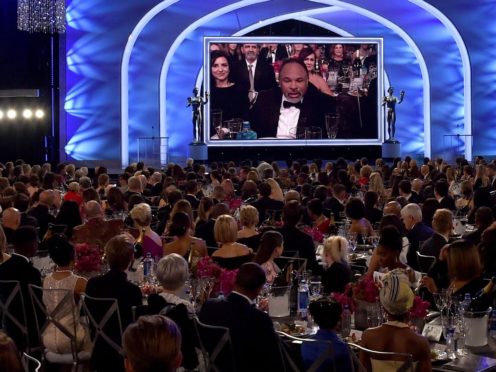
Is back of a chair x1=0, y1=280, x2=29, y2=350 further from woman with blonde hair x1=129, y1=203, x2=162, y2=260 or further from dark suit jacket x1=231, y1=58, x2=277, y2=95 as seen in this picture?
dark suit jacket x1=231, y1=58, x2=277, y2=95

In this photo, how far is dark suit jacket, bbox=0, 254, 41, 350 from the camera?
689cm

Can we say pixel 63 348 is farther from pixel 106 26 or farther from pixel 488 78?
pixel 488 78

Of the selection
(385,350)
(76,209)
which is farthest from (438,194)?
(385,350)

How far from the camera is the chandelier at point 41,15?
2125 cm

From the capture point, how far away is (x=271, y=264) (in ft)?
24.0

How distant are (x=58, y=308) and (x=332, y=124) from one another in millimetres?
23042

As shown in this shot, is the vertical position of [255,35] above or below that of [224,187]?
above

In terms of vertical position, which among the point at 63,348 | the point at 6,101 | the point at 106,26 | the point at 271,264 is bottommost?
the point at 63,348

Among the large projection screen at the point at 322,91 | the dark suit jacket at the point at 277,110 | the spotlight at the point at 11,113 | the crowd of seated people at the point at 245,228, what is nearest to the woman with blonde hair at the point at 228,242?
the crowd of seated people at the point at 245,228

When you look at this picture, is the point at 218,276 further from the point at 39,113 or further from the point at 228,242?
the point at 39,113

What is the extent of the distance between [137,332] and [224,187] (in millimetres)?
9694

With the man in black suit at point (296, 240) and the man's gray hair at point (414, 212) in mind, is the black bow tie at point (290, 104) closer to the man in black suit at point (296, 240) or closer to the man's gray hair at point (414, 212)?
the man's gray hair at point (414, 212)

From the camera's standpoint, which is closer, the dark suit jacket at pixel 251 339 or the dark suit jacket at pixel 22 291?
the dark suit jacket at pixel 251 339

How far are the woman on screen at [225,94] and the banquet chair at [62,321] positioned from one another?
21.9 meters
